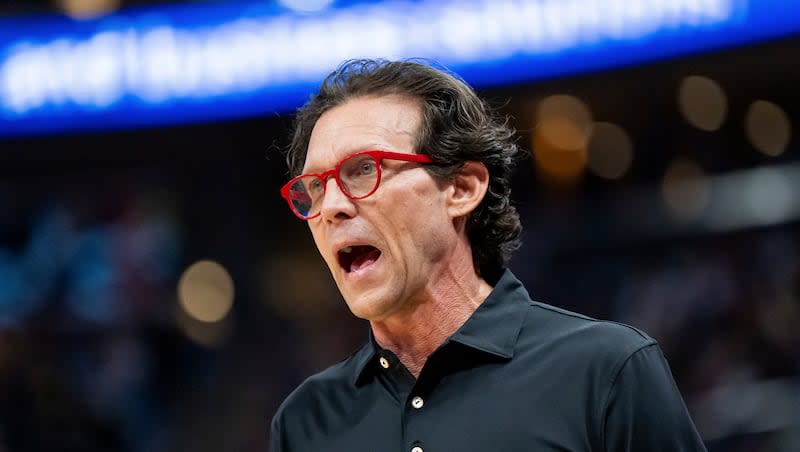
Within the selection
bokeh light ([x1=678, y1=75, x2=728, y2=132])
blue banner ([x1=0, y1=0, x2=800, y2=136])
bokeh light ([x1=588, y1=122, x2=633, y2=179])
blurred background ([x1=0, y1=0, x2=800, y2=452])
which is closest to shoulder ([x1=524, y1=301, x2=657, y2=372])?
blurred background ([x1=0, y1=0, x2=800, y2=452])

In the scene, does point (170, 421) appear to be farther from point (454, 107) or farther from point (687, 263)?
point (454, 107)

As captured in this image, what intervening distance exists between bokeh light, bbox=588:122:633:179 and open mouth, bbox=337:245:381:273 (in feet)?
22.4

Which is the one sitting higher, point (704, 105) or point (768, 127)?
point (704, 105)

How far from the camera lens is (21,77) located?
744 centimetres

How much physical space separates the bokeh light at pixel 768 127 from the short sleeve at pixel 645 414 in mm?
6706

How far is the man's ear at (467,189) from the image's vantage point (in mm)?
2283

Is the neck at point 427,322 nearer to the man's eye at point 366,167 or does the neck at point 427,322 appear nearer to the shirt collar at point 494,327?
the shirt collar at point 494,327

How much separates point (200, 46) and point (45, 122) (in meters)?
1.33

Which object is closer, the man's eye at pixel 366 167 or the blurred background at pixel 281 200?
the man's eye at pixel 366 167

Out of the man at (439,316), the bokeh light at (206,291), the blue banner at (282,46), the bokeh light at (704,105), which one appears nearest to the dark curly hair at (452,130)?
the man at (439,316)

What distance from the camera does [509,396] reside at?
2006 millimetres

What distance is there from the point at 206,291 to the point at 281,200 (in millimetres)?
1103

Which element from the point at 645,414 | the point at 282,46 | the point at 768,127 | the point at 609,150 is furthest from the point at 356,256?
the point at 609,150

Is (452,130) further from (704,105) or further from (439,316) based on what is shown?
(704,105)
